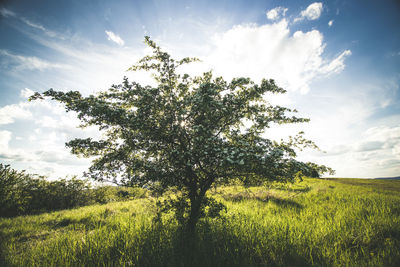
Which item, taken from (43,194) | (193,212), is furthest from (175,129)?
(43,194)

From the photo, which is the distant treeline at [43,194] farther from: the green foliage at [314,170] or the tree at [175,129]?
the green foliage at [314,170]

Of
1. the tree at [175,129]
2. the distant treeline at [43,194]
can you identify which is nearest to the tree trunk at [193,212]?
the tree at [175,129]

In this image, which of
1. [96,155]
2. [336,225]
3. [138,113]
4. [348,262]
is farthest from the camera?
[336,225]

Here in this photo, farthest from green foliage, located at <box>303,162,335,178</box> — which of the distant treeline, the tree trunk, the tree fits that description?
the distant treeline

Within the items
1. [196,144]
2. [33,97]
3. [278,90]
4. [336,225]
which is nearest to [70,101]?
[33,97]

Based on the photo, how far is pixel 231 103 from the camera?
17.2 feet

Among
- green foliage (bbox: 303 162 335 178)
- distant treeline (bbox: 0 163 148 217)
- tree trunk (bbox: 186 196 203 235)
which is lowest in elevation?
distant treeline (bbox: 0 163 148 217)

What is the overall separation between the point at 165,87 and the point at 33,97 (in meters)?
3.95

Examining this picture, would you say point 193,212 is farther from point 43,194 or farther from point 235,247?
point 43,194

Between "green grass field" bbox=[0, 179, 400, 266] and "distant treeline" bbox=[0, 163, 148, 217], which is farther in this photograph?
"distant treeline" bbox=[0, 163, 148, 217]

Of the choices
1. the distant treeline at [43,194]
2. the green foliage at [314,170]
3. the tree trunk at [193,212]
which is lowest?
the distant treeline at [43,194]

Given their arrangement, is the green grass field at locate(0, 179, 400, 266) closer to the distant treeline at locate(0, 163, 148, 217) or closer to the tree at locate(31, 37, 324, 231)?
the tree at locate(31, 37, 324, 231)

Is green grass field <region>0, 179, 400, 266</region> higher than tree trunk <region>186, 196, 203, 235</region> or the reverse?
the reverse

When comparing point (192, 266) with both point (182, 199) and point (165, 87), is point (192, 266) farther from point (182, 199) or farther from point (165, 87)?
point (165, 87)
